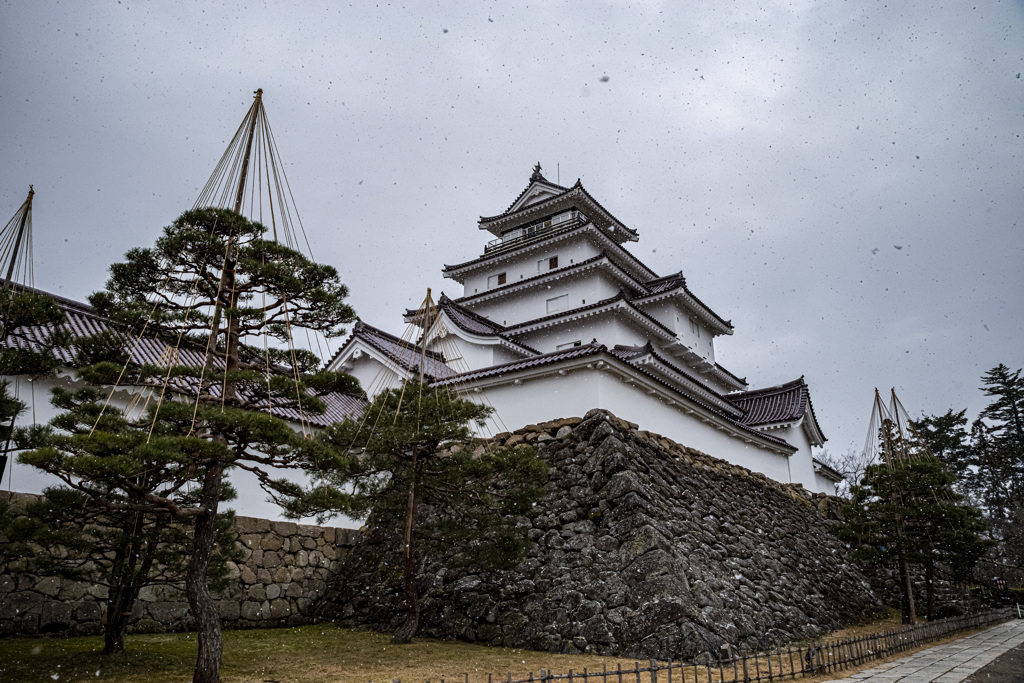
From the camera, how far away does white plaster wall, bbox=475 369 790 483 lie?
33.8 feet

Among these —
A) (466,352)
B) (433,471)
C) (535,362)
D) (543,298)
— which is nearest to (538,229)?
(543,298)

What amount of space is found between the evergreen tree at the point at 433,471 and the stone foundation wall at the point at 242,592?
2.47m

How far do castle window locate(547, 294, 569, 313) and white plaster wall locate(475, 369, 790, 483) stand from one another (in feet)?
21.9

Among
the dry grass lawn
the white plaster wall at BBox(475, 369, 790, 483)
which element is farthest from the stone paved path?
the white plaster wall at BBox(475, 369, 790, 483)

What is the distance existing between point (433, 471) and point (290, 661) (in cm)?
269

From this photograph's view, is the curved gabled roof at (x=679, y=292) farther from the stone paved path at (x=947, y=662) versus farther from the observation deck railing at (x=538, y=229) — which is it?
the stone paved path at (x=947, y=662)

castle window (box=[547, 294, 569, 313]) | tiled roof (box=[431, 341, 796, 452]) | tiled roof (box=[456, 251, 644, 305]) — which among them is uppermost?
tiled roof (box=[456, 251, 644, 305])

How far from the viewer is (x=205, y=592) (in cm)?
539

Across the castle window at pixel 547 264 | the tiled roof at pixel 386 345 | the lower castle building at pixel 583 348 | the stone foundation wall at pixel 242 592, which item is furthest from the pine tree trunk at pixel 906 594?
the castle window at pixel 547 264

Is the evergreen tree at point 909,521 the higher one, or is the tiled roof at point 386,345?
the tiled roof at point 386,345

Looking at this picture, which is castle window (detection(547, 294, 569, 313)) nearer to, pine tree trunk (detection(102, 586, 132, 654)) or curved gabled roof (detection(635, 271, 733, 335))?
curved gabled roof (detection(635, 271, 733, 335))

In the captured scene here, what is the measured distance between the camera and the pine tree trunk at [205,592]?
5199mm

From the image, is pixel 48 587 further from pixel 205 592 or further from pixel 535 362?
pixel 535 362

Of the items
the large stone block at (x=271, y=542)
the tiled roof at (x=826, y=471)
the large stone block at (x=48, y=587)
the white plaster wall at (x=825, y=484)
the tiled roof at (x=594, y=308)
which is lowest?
the large stone block at (x=48, y=587)
